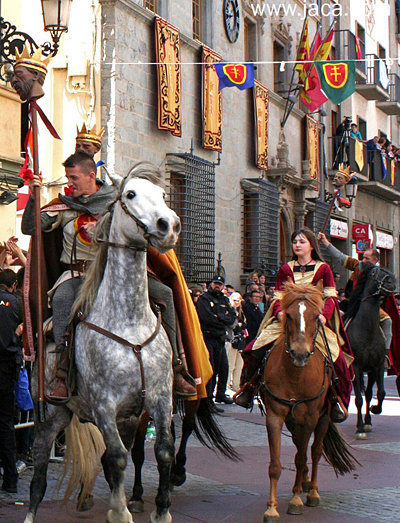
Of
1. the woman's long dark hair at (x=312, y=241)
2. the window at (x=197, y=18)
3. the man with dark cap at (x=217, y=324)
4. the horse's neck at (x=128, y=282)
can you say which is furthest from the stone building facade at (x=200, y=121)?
the horse's neck at (x=128, y=282)

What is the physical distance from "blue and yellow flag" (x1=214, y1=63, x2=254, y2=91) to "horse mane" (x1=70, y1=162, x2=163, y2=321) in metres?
12.7

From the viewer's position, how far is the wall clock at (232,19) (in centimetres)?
2281

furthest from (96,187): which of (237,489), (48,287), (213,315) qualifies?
(213,315)

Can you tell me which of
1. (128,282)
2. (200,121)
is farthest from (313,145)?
(128,282)

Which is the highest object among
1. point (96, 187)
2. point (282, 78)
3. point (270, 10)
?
point (270, 10)

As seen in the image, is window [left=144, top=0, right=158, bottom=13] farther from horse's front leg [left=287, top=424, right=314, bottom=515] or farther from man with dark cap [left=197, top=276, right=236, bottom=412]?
horse's front leg [left=287, top=424, right=314, bottom=515]

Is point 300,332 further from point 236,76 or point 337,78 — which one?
point 337,78

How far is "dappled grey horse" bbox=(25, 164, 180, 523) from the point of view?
5.57m

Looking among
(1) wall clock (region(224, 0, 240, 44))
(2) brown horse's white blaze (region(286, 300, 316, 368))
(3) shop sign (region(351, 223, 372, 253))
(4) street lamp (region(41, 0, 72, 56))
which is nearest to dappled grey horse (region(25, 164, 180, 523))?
(2) brown horse's white blaze (region(286, 300, 316, 368))

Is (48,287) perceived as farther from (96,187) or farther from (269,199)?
(269,199)

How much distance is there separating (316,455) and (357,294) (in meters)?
5.49

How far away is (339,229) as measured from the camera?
32.1m

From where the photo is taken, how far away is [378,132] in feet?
129

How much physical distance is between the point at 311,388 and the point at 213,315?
724 cm
